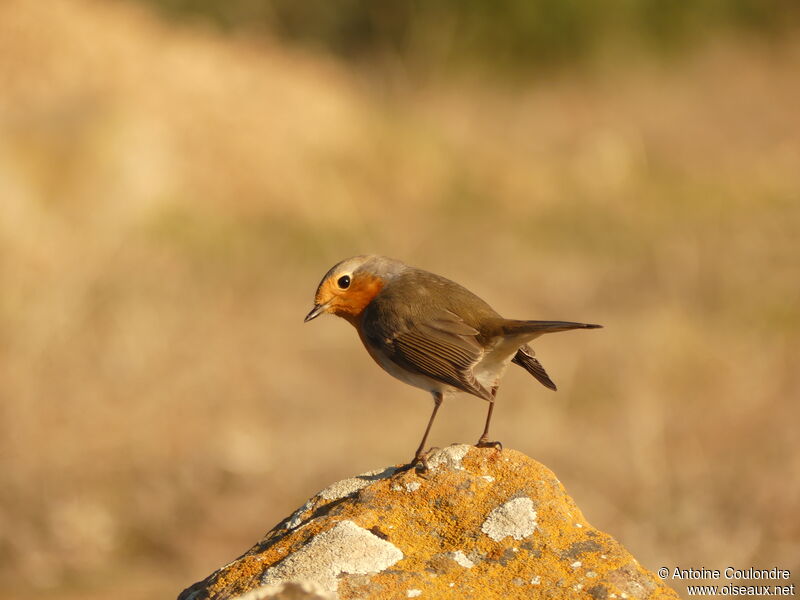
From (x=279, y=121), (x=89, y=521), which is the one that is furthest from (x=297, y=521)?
(x=279, y=121)

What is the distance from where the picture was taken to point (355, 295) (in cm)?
485

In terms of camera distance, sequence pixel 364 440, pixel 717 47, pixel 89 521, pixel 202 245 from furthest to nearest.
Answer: pixel 717 47 < pixel 202 245 < pixel 364 440 < pixel 89 521

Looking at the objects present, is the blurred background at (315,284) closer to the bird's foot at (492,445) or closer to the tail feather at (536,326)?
the tail feather at (536,326)

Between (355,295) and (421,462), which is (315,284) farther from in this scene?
(421,462)

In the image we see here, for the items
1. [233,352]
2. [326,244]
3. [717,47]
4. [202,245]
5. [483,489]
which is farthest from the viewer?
[717,47]

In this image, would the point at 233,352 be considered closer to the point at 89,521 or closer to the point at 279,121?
the point at 89,521

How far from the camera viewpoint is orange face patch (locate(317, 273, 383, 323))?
15.9 ft

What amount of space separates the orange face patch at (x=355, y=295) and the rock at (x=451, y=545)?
1.01 m

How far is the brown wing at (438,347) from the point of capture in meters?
4.41

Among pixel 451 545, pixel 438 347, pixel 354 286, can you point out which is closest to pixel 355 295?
pixel 354 286

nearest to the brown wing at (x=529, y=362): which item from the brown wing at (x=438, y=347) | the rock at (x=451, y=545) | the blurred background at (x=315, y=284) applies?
the brown wing at (x=438, y=347)

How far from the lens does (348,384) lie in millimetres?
11203

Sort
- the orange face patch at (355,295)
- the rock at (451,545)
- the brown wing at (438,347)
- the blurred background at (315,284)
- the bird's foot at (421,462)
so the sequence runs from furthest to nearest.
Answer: the blurred background at (315,284), the orange face patch at (355,295), the brown wing at (438,347), the bird's foot at (421,462), the rock at (451,545)

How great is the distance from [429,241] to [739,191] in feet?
17.9
